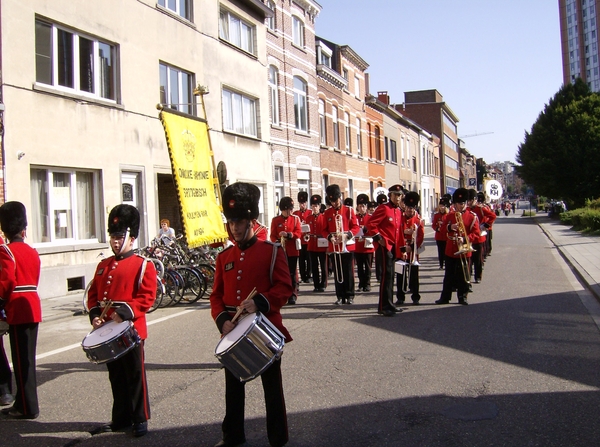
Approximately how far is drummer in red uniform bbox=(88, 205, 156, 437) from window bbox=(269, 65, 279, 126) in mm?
20203

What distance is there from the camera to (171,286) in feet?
39.3

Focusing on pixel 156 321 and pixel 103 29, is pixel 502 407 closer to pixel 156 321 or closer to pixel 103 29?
pixel 156 321

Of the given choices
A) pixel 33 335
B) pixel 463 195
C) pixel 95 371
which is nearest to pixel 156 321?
pixel 95 371

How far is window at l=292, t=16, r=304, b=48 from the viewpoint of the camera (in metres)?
27.3

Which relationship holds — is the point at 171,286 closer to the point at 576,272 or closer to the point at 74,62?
the point at 74,62

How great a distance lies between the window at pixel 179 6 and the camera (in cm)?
1748

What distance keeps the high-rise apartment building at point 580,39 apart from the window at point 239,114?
102 m

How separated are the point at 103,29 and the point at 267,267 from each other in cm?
1245

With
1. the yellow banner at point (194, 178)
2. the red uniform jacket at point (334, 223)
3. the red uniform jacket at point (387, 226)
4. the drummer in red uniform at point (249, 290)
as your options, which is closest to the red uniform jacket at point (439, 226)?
the red uniform jacket at point (334, 223)

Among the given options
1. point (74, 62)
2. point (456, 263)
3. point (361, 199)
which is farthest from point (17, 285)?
point (361, 199)

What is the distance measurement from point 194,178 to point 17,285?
7485 mm

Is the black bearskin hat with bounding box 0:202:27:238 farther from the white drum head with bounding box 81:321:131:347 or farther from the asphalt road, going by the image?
the asphalt road

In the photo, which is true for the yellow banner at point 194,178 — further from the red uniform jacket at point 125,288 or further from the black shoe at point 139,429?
the black shoe at point 139,429

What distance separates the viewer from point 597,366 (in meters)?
6.43
